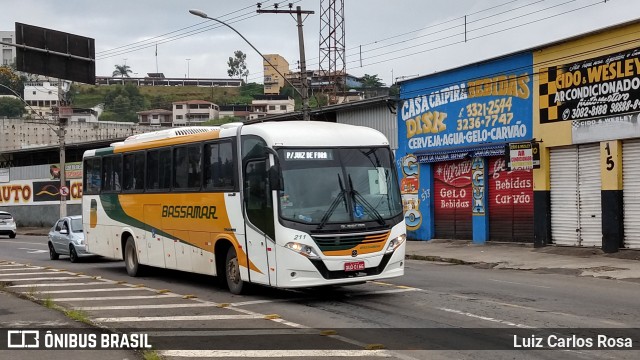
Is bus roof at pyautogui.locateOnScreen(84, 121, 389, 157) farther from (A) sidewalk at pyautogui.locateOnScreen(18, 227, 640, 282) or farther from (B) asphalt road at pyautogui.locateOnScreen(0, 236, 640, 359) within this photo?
(A) sidewalk at pyautogui.locateOnScreen(18, 227, 640, 282)

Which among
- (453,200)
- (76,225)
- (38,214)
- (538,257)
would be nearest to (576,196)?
(538,257)

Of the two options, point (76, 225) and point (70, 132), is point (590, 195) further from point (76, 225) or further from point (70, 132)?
point (70, 132)

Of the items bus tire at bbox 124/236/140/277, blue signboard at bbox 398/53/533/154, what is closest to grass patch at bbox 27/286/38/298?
bus tire at bbox 124/236/140/277

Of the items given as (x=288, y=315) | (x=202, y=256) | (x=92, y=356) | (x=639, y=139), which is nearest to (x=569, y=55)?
(x=639, y=139)

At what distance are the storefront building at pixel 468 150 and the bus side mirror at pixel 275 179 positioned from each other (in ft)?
44.7

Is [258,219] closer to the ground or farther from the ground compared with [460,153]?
closer to the ground

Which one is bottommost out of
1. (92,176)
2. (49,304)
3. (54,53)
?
(49,304)

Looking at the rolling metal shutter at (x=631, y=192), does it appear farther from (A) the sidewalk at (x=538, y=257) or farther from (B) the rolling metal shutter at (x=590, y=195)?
(B) the rolling metal shutter at (x=590, y=195)

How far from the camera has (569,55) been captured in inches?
877

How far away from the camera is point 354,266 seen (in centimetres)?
1243

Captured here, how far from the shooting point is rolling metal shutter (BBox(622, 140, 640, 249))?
20516mm

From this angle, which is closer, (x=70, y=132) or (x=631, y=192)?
(x=631, y=192)

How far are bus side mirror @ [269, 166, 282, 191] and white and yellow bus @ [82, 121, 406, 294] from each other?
0.05ft

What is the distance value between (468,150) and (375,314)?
15.7 meters
